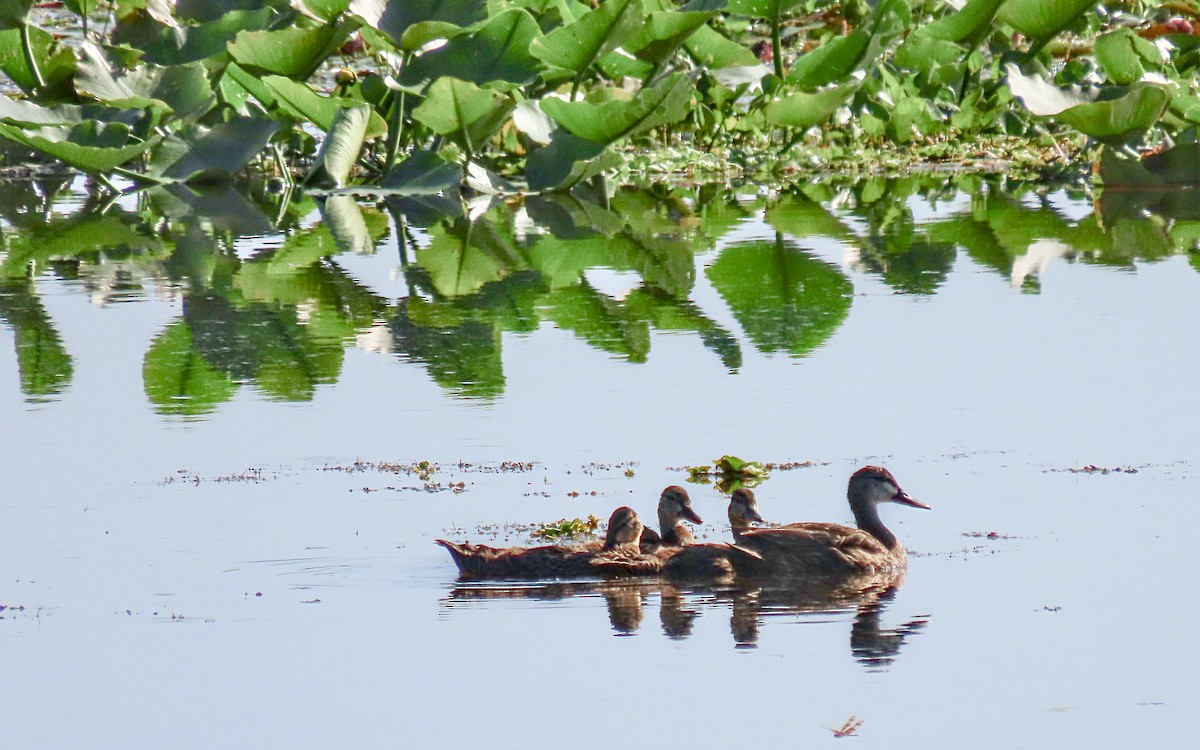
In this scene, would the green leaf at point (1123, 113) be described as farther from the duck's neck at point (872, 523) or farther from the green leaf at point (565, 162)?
the duck's neck at point (872, 523)

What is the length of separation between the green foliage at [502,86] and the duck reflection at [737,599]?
26.0ft

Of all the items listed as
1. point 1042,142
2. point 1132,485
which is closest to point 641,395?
point 1132,485

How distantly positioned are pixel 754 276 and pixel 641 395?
3.41 metres

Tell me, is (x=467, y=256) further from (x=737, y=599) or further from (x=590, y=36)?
(x=737, y=599)

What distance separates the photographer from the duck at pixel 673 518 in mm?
6742

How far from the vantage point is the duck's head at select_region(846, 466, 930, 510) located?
6.73 metres

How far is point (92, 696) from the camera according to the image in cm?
504

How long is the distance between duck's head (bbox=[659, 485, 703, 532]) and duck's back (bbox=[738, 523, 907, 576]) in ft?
1.19

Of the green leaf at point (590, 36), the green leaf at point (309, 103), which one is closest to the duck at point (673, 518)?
the green leaf at point (590, 36)

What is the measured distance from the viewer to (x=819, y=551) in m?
6.38

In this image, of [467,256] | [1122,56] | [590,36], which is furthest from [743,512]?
[1122,56]

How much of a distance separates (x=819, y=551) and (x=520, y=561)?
0.91m

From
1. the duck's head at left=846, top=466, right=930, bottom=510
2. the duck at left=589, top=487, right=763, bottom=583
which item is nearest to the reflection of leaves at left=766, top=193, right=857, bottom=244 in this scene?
the duck's head at left=846, top=466, right=930, bottom=510

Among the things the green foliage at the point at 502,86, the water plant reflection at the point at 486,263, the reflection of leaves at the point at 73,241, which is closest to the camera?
the water plant reflection at the point at 486,263
